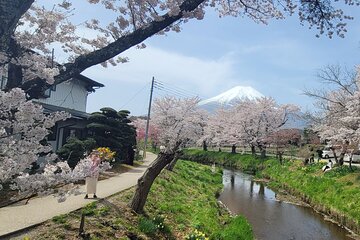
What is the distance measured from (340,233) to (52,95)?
16.7 m

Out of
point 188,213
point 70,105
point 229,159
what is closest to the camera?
Result: point 188,213

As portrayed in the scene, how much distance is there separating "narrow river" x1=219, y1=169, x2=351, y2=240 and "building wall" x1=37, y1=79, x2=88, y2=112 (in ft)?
37.2

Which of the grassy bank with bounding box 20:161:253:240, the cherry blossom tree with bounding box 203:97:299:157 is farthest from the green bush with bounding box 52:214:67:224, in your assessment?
the cherry blossom tree with bounding box 203:97:299:157

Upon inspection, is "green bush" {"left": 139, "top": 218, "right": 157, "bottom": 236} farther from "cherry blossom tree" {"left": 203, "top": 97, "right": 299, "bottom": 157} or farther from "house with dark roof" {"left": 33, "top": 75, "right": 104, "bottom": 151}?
"cherry blossom tree" {"left": 203, "top": 97, "right": 299, "bottom": 157}

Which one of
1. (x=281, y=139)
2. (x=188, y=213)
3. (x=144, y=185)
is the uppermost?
(x=281, y=139)

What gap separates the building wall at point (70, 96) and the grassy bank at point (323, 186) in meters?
14.8

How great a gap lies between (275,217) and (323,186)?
15.2 ft

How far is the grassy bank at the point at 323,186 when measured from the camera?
50.4 ft

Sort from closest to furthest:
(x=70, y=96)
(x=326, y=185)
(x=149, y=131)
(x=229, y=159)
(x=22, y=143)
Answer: (x=22, y=143) → (x=326, y=185) → (x=70, y=96) → (x=229, y=159) → (x=149, y=131)

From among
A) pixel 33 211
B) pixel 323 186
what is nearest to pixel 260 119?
pixel 323 186

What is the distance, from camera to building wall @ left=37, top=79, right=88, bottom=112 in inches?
827

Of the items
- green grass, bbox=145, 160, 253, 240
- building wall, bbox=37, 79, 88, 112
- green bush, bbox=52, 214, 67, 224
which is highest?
building wall, bbox=37, 79, 88, 112

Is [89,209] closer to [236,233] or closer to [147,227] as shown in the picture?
[147,227]

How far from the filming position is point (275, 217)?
16.5 metres
